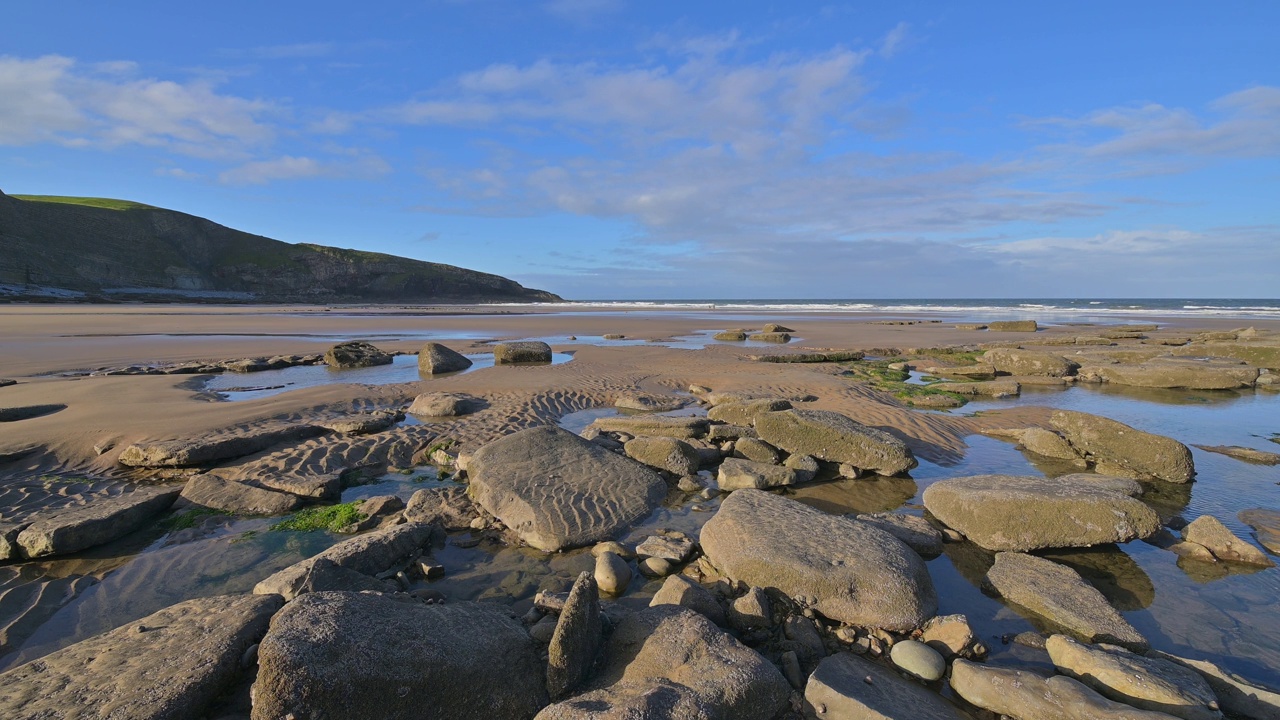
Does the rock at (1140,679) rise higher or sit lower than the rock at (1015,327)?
lower

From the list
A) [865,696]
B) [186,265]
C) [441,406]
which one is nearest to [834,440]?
[865,696]

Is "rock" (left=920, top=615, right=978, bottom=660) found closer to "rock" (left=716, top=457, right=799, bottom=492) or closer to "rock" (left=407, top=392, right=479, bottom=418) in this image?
"rock" (left=716, top=457, right=799, bottom=492)

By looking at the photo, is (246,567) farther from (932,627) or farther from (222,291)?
(222,291)

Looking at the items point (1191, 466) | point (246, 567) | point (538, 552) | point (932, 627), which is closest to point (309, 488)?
point (246, 567)

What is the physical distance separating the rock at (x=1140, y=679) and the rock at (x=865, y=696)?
94 centimetres

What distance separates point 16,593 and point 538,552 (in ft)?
14.1

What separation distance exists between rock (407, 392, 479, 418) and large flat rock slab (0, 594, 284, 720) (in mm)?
6869

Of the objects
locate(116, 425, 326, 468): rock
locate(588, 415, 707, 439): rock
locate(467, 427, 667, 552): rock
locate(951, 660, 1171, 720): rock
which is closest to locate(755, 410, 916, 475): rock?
locate(588, 415, 707, 439): rock

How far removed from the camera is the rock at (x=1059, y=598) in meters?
4.05

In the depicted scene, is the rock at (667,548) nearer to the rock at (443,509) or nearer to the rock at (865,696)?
the rock at (865,696)

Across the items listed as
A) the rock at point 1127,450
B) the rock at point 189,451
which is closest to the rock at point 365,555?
the rock at point 189,451

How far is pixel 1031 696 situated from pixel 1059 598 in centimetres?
155

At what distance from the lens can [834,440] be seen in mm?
Result: 7859

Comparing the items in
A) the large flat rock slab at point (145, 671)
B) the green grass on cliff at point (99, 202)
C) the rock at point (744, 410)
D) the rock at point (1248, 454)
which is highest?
the green grass on cliff at point (99, 202)
